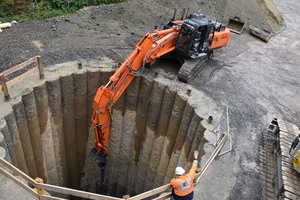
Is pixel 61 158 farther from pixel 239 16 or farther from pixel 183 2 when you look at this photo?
pixel 239 16

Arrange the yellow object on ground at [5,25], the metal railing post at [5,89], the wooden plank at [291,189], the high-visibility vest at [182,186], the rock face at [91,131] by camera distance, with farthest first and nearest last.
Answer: the yellow object on ground at [5,25] → the rock face at [91,131] → the metal railing post at [5,89] → the wooden plank at [291,189] → the high-visibility vest at [182,186]

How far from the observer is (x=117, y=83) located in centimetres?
880

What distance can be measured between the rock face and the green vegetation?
5.90m

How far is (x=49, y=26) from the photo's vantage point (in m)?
13.5

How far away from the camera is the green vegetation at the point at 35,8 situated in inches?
548

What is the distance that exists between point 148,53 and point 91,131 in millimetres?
4844

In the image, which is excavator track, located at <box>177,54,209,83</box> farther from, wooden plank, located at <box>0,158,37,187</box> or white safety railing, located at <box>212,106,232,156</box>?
wooden plank, located at <box>0,158,37,187</box>

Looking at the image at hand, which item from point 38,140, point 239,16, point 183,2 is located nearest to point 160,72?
point 38,140

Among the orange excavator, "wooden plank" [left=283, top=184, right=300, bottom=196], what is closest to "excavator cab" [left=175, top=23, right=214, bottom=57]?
the orange excavator

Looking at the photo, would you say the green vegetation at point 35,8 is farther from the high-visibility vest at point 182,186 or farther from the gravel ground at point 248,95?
the high-visibility vest at point 182,186

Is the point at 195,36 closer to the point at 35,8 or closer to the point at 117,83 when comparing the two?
the point at 117,83

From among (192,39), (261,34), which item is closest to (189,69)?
(192,39)

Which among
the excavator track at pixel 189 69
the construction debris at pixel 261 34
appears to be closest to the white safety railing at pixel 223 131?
the excavator track at pixel 189 69

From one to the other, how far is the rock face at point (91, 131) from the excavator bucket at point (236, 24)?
10227mm
